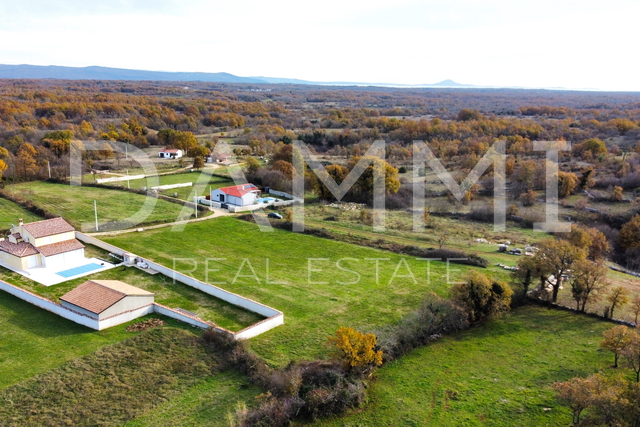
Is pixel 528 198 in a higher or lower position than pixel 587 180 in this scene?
lower

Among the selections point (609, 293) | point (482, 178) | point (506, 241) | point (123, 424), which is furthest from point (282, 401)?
point (482, 178)

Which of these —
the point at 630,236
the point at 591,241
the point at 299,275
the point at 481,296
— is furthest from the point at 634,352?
the point at 630,236

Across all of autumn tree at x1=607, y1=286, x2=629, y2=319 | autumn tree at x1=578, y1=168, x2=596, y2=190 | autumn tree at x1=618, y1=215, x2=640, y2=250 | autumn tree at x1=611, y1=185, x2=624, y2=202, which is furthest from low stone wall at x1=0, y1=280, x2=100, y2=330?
autumn tree at x1=578, y1=168, x2=596, y2=190

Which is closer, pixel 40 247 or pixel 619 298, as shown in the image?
pixel 619 298

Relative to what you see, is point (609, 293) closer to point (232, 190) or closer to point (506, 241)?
point (506, 241)

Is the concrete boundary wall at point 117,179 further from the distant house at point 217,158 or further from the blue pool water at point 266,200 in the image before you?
the blue pool water at point 266,200

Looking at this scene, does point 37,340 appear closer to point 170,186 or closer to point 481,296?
point 481,296

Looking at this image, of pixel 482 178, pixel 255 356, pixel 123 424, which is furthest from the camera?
pixel 482 178

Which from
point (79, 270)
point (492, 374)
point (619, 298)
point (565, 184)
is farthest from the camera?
point (565, 184)
